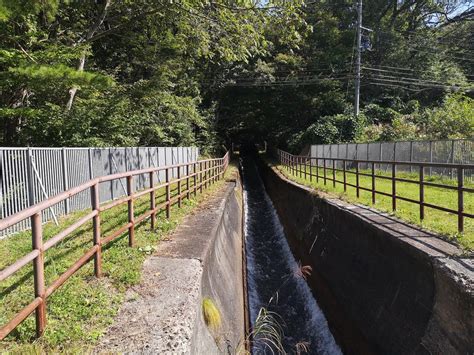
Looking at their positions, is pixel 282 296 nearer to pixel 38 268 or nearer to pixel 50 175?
pixel 50 175

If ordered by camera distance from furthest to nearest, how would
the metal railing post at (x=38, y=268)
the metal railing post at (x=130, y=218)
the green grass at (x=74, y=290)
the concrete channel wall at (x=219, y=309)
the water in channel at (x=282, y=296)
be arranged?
the water in channel at (x=282, y=296) → the metal railing post at (x=130, y=218) → the concrete channel wall at (x=219, y=309) → the green grass at (x=74, y=290) → the metal railing post at (x=38, y=268)

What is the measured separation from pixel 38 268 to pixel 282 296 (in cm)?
764

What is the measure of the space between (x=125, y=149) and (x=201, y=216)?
6768 millimetres

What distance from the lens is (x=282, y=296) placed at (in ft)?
32.8

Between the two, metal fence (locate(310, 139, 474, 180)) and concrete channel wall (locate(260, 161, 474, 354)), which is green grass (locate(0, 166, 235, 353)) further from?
metal fence (locate(310, 139, 474, 180))

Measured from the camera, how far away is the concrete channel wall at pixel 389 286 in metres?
4.66

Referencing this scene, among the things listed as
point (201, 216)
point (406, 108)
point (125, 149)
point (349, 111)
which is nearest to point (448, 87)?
point (406, 108)

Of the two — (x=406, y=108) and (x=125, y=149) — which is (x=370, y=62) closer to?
(x=406, y=108)

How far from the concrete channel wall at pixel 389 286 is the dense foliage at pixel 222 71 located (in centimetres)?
600

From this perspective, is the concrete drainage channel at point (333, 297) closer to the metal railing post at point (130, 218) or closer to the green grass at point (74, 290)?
the green grass at point (74, 290)

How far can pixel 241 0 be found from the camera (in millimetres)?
10297

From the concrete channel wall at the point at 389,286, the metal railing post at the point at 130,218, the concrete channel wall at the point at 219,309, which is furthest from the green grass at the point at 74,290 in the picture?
the concrete channel wall at the point at 389,286

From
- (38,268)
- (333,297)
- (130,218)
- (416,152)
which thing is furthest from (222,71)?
(38,268)

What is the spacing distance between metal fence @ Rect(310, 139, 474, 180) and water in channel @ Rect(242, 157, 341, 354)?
26.2ft
